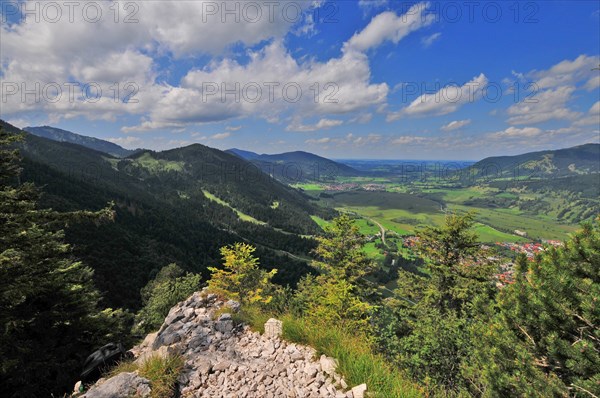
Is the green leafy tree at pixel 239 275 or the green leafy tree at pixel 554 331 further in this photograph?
the green leafy tree at pixel 239 275

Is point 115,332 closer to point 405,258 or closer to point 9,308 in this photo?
point 9,308

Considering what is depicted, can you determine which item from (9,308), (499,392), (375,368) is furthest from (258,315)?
(9,308)

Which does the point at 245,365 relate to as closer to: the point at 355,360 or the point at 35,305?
the point at 355,360

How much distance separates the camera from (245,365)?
7785mm

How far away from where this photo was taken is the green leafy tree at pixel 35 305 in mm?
10859

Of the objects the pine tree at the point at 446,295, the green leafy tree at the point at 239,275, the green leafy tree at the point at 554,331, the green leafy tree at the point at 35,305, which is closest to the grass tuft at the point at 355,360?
the green leafy tree at the point at 554,331

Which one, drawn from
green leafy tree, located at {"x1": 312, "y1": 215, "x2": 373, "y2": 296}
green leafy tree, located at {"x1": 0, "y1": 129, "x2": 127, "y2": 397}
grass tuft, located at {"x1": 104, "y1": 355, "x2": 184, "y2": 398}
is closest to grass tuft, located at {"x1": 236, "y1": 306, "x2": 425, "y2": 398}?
grass tuft, located at {"x1": 104, "y1": 355, "x2": 184, "y2": 398}

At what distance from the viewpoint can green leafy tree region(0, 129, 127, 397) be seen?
10859 millimetres

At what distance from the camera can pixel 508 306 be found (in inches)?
461

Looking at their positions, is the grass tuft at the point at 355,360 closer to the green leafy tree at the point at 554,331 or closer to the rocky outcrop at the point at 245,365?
the rocky outcrop at the point at 245,365

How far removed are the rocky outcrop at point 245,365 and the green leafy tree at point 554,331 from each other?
264 inches

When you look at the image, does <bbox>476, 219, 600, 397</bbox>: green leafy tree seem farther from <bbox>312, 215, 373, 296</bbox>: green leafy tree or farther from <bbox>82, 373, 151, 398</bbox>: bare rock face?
<bbox>312, 215, 373, 296</bbox>: green leafy tree

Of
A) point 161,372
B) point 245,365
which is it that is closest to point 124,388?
point 161,372

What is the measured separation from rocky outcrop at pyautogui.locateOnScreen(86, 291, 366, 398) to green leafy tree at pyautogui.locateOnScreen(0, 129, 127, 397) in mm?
5074
